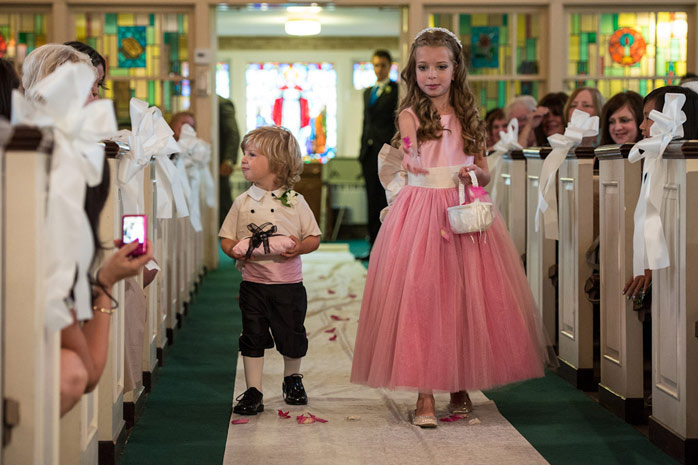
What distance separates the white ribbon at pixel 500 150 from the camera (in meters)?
5.70

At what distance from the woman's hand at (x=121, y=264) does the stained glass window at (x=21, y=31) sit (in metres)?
7.06

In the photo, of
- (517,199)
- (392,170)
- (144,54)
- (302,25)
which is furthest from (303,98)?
(392,170)

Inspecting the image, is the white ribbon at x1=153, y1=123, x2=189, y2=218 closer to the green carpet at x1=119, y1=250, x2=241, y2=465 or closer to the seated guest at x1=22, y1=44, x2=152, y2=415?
the green carpet at x1=119, y1=250, x2=241, y2=465

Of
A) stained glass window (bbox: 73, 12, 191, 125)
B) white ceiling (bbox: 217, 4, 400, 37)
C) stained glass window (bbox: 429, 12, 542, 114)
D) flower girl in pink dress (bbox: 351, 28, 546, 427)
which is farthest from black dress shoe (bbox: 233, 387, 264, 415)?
white ceiling (bbox: 217, 4, 400, 37)

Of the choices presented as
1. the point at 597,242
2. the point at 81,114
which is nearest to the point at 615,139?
the point at 597,242

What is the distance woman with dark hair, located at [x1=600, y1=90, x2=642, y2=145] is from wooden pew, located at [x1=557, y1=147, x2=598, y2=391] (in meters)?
0.68

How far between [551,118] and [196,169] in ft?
8.63

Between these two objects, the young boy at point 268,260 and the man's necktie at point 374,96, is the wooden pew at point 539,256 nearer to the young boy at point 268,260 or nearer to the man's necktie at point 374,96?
the young boy at point 268,260

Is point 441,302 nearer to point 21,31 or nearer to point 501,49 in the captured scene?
point 501,49

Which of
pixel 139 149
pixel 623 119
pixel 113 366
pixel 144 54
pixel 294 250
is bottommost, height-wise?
pixel 113 366

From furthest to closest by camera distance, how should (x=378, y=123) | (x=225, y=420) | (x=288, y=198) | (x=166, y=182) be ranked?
(x=378, y=123), (x=166, y=182), (x=288, y=198), (x=225, y=420)

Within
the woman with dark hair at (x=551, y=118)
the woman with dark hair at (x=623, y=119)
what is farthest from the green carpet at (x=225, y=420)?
the woman with dark hair at (x=551, y=118)

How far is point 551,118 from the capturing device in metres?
6.62

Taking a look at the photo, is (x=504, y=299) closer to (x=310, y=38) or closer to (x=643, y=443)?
(x=643, y=443)
